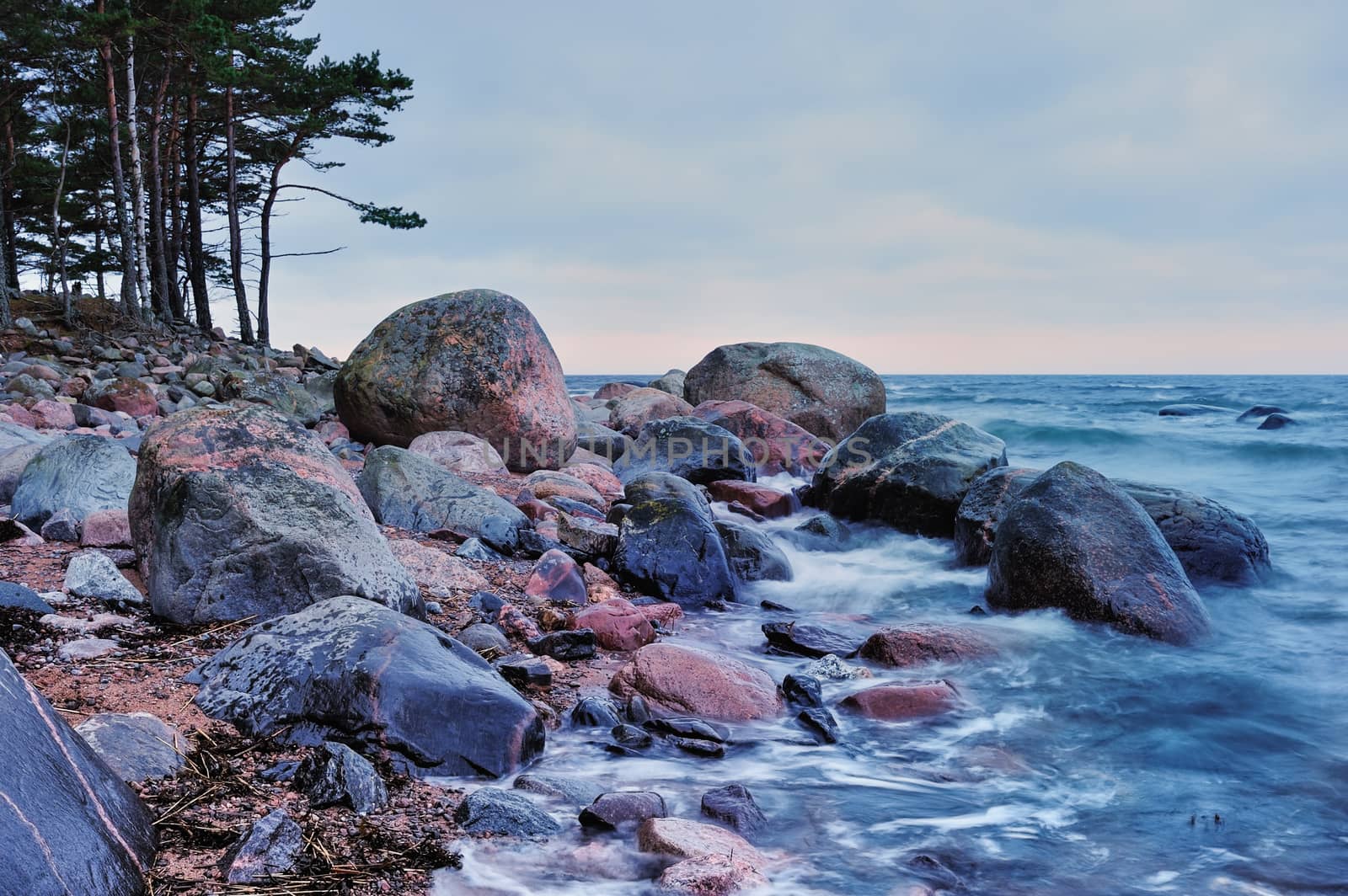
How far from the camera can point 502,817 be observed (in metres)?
2.96

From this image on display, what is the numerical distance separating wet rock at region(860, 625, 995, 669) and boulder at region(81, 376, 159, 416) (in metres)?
10.1

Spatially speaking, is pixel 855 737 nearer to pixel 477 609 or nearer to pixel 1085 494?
pixel 477 609

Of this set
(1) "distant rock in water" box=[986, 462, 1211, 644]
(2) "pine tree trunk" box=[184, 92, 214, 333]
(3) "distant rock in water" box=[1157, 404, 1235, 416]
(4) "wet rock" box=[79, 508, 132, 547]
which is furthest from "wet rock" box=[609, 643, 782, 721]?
(3) "distant rock in water" box=[1157, 404, 1235, 416]

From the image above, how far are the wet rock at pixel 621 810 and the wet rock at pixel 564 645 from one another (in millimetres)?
1575

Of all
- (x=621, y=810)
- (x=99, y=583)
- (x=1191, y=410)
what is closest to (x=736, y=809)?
(x=621, y=810)

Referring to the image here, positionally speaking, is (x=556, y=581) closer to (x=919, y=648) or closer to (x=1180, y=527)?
(x=919, y=648)

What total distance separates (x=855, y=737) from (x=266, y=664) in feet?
8.38

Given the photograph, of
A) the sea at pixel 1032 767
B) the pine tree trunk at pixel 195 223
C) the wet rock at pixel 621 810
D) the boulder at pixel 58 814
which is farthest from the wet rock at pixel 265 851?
the pine tree trunk at pixel 195 223

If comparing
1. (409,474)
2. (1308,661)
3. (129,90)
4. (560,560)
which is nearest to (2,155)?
(129,90)

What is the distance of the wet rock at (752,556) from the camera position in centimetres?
709

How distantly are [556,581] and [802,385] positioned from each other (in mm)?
9510

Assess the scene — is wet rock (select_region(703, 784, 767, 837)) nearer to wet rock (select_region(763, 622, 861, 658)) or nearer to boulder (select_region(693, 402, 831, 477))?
wet rock (select_region(763, 622, 861, 658))

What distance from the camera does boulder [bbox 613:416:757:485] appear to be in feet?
32.7

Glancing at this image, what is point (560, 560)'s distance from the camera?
580 cm
